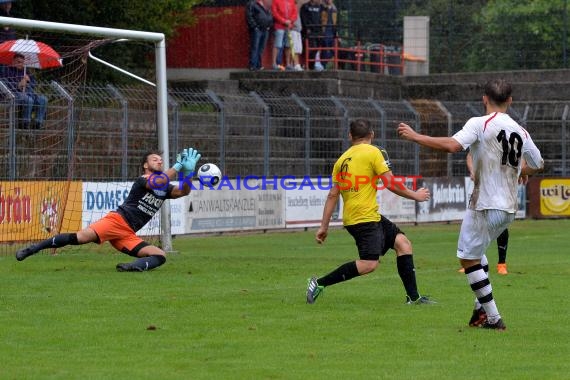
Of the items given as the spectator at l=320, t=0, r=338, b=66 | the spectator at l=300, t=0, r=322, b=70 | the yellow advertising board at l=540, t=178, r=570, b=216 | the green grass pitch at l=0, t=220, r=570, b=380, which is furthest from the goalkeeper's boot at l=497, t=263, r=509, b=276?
the spectator at l=300, t=0, r=322, b=70

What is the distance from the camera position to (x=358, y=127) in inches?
477

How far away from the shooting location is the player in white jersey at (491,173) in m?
9.91

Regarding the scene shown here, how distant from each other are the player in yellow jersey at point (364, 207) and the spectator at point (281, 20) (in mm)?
22144

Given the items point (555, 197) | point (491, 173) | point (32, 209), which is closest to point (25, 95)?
point (32, 209)

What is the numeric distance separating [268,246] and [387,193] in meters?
7.58

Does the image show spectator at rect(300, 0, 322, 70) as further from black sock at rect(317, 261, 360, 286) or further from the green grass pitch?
black sock at rect(317, 261, 360, 286)

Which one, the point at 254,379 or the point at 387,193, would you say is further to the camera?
the point at 387,193

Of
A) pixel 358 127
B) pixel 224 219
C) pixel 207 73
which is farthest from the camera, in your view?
pixel 207 73

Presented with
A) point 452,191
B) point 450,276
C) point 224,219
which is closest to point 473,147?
point 450,276

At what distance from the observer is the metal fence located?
842 inches

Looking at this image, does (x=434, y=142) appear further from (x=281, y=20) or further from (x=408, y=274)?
(x=281, y=20)

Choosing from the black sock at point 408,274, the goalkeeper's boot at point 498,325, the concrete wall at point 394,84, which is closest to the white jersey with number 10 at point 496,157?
the goalkeeper's boot at point 498,325

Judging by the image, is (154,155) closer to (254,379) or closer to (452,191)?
(254,379)

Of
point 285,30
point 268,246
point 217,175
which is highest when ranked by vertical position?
point 285,30
